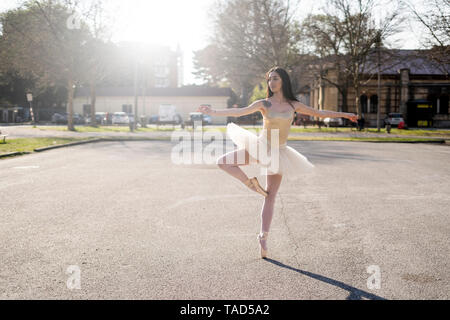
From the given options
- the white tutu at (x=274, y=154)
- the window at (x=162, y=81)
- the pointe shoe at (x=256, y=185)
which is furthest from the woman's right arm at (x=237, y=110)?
the window at (x=162, y=81)

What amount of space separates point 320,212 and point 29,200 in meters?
4.99

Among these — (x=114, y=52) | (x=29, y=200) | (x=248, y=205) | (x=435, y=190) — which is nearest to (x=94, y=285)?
(x=248, y=205)

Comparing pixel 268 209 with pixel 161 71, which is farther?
pixel 161 71

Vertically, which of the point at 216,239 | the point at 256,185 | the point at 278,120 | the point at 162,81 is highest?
the point at 162,81

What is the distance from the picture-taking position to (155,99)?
6781 centimetres

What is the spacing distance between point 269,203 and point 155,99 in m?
64.7

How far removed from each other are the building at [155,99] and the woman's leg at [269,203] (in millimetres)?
61234

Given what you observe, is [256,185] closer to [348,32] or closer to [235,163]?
[235,163]

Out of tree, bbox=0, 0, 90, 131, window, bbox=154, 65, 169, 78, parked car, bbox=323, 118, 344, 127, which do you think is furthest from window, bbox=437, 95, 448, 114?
window, bbox=154, 65, 169, 78

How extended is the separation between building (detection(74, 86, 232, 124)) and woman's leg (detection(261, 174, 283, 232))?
Result: 6123 cm

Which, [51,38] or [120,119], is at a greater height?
[51,38]

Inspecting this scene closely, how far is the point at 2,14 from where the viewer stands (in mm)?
47094

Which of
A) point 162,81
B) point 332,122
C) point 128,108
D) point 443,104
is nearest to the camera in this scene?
point 332,122

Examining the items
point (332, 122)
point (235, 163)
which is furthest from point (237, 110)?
point (332, 122)
